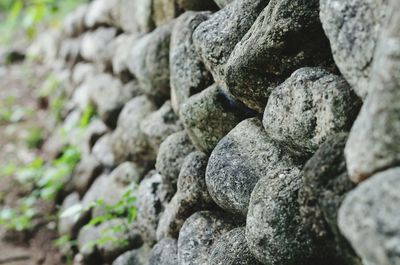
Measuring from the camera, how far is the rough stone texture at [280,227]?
1.04 meters

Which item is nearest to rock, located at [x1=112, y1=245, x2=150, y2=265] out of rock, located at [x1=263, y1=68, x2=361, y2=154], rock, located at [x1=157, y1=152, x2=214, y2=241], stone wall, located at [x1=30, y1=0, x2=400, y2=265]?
stone wall, located at [x1=30, y1=0, x2=400, y2=265]

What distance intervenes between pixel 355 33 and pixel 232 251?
691 millimetres

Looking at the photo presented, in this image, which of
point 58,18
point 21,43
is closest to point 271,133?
point 58,18

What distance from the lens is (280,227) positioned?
41.9 inches

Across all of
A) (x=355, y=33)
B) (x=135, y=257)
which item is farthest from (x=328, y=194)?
(x=135, y=257)

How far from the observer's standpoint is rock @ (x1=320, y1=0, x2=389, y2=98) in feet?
2.82

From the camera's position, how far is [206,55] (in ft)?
4.93

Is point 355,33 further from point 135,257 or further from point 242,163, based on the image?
point 135,257

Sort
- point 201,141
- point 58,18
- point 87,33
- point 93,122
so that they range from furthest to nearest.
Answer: point 58,18
point 87,33
point 93,122
point 201,141

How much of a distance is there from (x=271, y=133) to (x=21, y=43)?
528 cm

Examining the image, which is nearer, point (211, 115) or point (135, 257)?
point (211, 115)

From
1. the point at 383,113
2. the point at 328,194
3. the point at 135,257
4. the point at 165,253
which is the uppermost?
the point at 383,113

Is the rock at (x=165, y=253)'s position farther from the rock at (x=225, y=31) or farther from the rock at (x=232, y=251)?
the rock at (x=225, y=31)

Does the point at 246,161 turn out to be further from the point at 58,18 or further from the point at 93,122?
the point at 58,18
